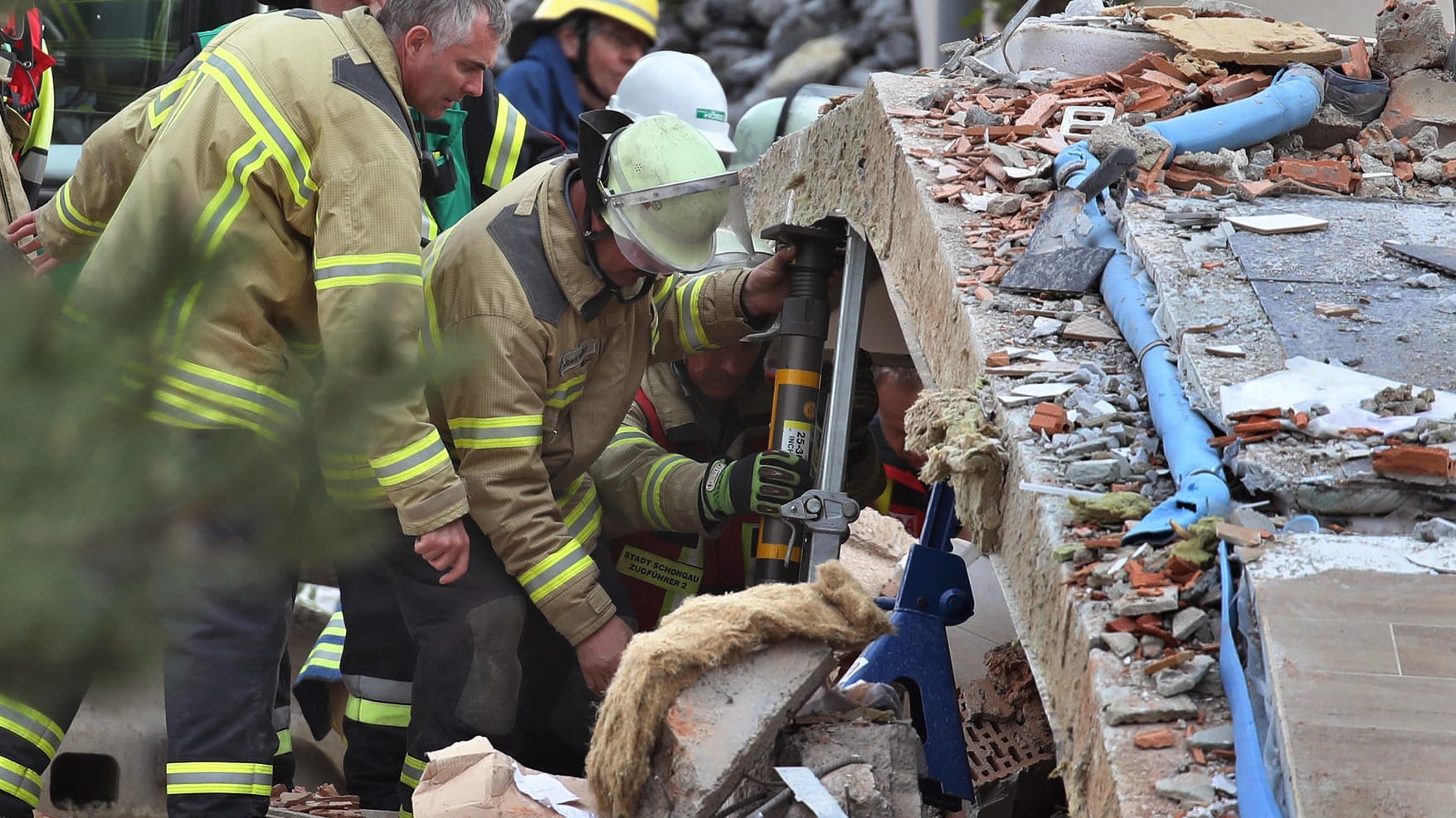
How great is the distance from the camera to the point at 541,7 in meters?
6.38

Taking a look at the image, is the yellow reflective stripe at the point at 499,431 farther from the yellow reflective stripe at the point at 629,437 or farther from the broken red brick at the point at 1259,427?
the broken red brick at the point at 1259,427

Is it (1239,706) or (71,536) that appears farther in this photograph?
(1239,706)

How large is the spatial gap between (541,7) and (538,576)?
352 centimetres

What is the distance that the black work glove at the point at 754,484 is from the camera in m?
3.96

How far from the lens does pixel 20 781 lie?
129 inches

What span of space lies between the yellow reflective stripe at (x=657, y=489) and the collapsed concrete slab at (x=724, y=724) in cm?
164

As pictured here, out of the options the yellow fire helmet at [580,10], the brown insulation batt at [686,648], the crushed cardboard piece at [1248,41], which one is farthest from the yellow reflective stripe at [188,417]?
the yellow fire helmet at [580,10]

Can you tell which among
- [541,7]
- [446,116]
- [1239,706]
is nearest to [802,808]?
[1239,706]

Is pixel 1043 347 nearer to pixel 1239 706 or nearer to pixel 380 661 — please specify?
pixel 1239 706

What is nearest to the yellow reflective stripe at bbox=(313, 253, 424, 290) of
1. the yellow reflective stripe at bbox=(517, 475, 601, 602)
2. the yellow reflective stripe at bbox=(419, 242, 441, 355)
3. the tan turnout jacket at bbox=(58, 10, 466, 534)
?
the tan turnout jacket at bbox=(58, 10, 466, 534)

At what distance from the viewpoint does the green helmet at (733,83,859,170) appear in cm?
703

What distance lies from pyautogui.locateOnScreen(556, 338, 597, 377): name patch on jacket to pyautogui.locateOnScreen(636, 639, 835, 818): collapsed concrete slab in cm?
136

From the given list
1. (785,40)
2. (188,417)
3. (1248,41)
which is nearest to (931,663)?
(188,417)

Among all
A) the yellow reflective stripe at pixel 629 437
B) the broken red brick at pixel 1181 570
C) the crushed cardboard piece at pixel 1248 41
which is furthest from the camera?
the yellow reflective stripe at pixel 629 437
